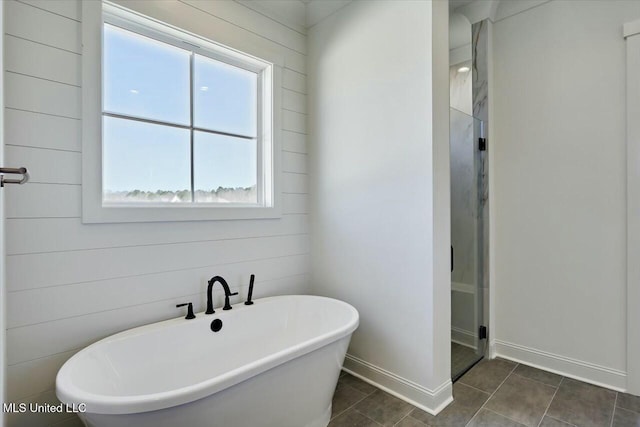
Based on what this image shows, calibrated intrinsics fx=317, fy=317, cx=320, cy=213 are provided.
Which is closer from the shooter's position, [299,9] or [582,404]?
[582,404]

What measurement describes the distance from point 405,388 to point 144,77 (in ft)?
8.29

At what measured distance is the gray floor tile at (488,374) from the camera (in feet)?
7.06

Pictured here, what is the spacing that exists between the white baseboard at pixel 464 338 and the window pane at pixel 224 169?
6.18 ft

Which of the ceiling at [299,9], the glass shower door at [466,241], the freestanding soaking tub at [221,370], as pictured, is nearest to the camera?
the freestanding soaking tub at [221,370]

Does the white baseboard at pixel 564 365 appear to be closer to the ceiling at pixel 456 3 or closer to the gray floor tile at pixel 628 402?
the gray floor tile at pixel 628 402

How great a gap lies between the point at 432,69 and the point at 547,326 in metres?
2.03

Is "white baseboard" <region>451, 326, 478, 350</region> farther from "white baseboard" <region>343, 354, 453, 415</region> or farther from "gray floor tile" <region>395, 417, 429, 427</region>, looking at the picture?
"gray floor tile" <region>395, 417, 429, 427</region>

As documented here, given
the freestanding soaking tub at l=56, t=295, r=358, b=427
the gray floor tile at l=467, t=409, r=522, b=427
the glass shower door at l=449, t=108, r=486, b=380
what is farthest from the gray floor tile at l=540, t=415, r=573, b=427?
the freestanding soaking tub at l=56, t=295, r=358, b=427

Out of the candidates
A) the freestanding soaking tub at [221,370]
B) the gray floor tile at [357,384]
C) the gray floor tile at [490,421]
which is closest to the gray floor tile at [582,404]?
the gray floor tile at [490,421]

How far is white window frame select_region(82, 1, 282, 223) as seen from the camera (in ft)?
5.37

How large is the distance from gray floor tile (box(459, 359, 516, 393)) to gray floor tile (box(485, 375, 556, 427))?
0.05 metres

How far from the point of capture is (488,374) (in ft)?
7.54

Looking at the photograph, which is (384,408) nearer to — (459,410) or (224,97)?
(459,410)

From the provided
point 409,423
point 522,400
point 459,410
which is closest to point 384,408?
point 409,423
